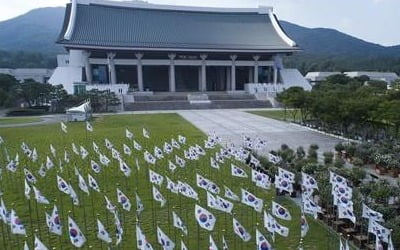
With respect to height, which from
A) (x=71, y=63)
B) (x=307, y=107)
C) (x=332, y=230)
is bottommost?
(x=332, y=230)

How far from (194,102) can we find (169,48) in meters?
7.35

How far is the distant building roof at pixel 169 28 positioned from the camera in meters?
46.9

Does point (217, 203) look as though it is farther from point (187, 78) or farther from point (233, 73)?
point (187, 78)

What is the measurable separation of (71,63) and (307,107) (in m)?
33.7

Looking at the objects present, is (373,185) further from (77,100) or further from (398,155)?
(77,100)

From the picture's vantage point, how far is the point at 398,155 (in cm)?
1605

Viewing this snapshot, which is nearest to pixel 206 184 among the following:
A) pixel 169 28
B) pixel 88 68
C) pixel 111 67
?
pixel 111 67

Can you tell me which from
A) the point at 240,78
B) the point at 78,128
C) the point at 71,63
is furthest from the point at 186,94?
the point at 78,128

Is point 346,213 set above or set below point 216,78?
below

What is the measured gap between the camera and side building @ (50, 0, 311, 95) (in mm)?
47031

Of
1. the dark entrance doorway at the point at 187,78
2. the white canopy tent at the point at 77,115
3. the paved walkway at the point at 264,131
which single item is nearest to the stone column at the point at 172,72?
the dark entrance doorway at the point at 187,78

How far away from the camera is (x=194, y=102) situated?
44469mm

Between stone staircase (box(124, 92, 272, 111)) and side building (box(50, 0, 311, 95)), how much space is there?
2731 mm

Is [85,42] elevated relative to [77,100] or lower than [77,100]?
elevated
